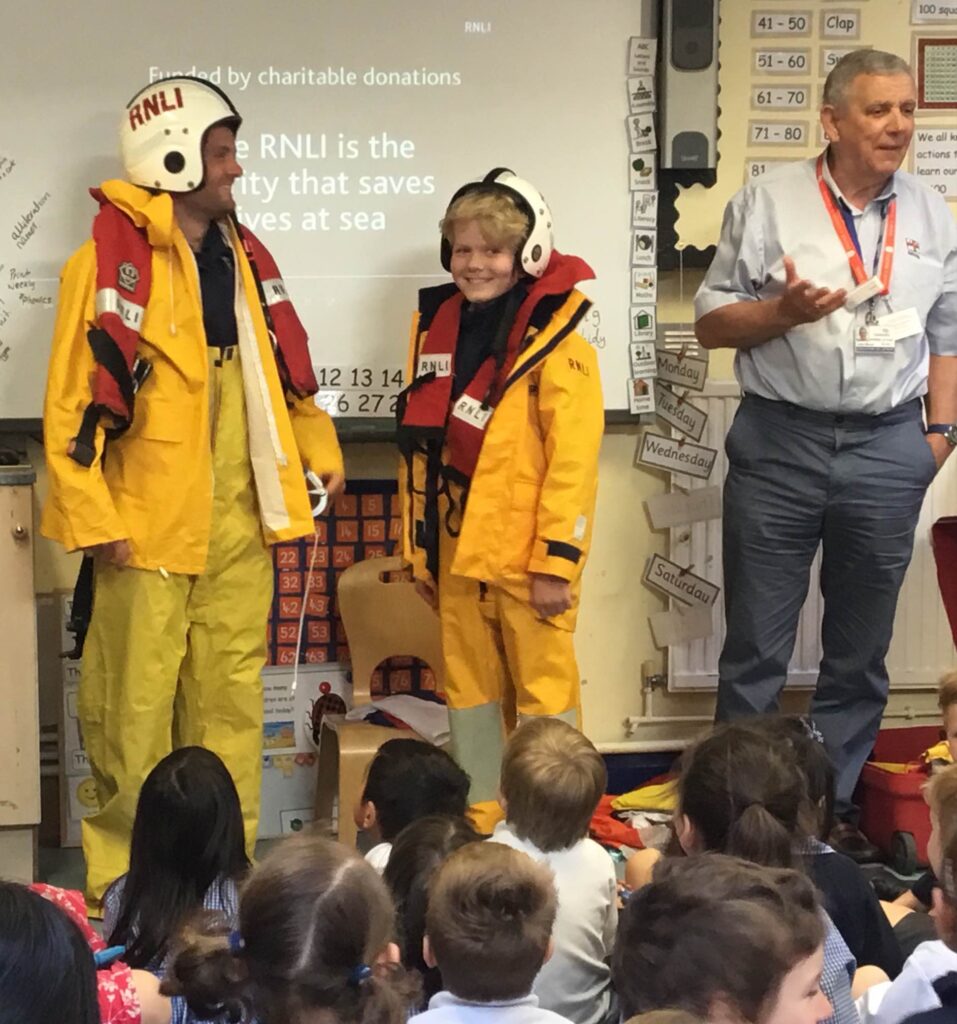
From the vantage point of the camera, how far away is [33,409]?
356cm

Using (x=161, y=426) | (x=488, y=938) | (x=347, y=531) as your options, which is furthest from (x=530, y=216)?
(x=488, y=938)

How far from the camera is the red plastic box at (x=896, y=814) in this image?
3.41m

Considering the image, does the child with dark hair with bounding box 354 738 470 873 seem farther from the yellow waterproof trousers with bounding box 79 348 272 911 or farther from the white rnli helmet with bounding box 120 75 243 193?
the white rnli helmet with bounding box 120 75 243 193

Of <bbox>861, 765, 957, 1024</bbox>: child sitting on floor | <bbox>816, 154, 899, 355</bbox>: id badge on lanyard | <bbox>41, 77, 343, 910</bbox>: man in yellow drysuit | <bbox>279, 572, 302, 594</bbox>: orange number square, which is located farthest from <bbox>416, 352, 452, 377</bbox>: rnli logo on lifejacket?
<bbox>861, 765, 957, 1024</bbox>: child sitting on floor

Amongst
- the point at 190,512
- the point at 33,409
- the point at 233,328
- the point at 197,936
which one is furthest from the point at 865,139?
the point at 197,936

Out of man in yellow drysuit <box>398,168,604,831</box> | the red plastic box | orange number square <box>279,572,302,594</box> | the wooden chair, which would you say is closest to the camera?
man in yellow drysuit <box>398,168,604,831</box>

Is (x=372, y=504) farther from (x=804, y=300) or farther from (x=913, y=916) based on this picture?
(x=913, y=916)

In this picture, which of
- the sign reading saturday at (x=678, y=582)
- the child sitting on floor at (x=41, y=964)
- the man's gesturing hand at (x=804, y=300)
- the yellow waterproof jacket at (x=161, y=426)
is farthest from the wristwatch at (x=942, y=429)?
the child sitting on floor at (x=41, y=964)

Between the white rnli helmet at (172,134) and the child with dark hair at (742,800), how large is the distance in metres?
1.69

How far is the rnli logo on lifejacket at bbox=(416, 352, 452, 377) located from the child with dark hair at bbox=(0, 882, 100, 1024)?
2219 millimetres

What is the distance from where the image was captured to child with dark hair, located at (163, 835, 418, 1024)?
1546 millimetres

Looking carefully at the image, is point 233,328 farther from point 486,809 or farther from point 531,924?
point 531,924

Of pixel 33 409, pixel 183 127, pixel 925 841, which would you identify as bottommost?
pixel 925 841

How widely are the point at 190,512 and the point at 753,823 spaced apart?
1522mm
